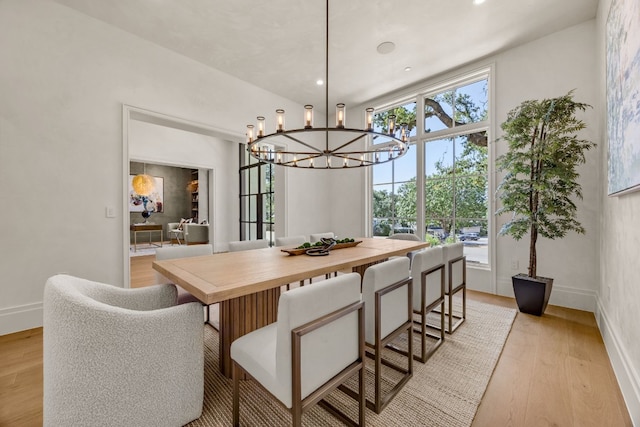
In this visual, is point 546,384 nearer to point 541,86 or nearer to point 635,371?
point 635,371

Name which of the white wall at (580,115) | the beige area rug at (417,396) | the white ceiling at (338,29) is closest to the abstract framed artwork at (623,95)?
the white wall at (580,115)

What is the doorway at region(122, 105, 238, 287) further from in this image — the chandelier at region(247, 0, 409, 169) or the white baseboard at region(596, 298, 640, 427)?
the white baseboard at region(596, 298, 640, 427)

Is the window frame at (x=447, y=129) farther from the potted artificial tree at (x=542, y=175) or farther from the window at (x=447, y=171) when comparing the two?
the potted artificial tree at (x=542, y=175)

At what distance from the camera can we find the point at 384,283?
1567 mm

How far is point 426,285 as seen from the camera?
2053mm

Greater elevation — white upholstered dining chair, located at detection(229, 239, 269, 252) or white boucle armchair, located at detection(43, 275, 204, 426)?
white upholstered dining chair, located at detection(229, 239, 269, 252)

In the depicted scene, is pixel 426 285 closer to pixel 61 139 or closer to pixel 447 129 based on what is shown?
pixel 447 129

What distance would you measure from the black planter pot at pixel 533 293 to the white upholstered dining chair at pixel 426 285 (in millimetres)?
1344

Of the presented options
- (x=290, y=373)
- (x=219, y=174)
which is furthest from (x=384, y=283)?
(x=219, y=174)

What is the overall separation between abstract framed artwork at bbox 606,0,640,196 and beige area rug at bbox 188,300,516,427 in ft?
4.79

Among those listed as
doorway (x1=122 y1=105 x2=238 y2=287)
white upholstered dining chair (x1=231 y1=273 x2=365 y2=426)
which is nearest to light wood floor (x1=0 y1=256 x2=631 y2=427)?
white upholstered dining chair (x1=231 y1=273 x2=365 y2=426)

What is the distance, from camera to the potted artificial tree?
2689 millimetres

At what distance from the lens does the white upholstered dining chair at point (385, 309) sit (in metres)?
1.51

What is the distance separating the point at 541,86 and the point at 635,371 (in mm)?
3132
